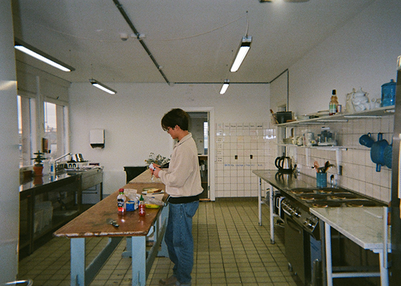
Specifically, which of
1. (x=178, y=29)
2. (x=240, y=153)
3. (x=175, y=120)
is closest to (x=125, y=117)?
(x=240, y=153)

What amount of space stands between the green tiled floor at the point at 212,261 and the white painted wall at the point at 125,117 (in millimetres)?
2478

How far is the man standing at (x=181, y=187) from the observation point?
7.72 ft

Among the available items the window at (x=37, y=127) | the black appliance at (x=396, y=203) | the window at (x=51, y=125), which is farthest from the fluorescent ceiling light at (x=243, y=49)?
the window at (x=51, y=125)

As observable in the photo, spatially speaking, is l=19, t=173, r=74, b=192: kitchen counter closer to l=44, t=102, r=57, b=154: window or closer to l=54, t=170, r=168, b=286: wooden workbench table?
l=44, t=102, r=57, b=154: window

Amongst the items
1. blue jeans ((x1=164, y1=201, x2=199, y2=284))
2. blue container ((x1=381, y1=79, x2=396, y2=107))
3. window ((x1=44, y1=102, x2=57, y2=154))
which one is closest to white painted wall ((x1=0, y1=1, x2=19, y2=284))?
blue jeans ((x1=164, y1=201, x2=199, y2=284))

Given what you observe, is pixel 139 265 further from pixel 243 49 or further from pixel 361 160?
pixel 361 160

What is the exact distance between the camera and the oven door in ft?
8.09

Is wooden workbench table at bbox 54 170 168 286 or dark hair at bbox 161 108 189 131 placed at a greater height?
dark hair at bbox 161 108 189 131

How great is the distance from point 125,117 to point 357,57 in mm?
4928

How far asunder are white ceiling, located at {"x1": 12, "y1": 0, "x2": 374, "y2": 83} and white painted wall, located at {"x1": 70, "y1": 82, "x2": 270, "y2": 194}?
134 centimetres

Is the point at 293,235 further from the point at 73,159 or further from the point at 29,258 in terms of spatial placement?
the point at 73,159

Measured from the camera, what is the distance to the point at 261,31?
3309 millimetres

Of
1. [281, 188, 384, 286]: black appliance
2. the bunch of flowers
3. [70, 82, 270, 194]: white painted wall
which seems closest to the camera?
[281, 188, 384, 286]: black appliance

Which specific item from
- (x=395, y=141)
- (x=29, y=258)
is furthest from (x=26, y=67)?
(x=395, y=141)
